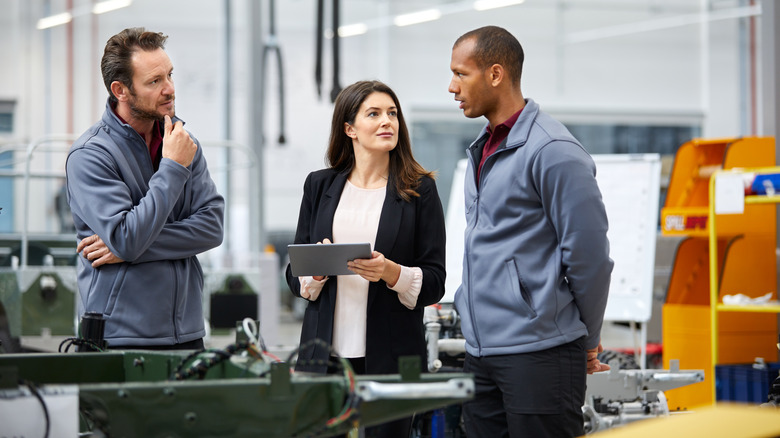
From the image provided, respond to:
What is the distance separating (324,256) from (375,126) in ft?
1.40

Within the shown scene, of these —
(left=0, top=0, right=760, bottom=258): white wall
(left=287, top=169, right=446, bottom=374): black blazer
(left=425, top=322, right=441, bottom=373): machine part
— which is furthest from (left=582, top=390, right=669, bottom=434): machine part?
(left=0, top=0, right=760, bottom=258): white wall

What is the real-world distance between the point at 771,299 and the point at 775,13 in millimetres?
1280

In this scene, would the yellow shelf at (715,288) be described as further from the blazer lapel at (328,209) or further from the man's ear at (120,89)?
the man's ear at (120,89)

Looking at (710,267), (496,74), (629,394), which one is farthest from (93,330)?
(710,267)

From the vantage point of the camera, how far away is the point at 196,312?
2.30m

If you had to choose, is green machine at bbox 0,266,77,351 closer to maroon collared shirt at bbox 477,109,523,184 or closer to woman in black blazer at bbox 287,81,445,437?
woman in black blazer at bbox 287,81,445,437

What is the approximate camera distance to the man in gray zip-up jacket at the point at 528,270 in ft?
6.68

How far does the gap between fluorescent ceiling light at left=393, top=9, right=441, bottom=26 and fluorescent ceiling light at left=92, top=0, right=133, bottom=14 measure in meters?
3.28

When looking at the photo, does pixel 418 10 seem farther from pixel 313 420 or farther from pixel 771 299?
pixel 313 420

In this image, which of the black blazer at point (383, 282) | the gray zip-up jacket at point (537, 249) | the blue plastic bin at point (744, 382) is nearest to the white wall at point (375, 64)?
the blue plastic bin at point (744, 382)

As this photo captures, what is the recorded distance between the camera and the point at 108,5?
32.0 feet

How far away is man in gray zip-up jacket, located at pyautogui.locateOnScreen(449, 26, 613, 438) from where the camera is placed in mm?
2035

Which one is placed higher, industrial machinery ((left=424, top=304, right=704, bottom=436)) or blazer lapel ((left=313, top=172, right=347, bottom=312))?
blazer lapel ((left=313, top=172, right=347, bottom=312))

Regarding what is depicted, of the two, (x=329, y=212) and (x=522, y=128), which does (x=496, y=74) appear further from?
(x=329, y=212)
